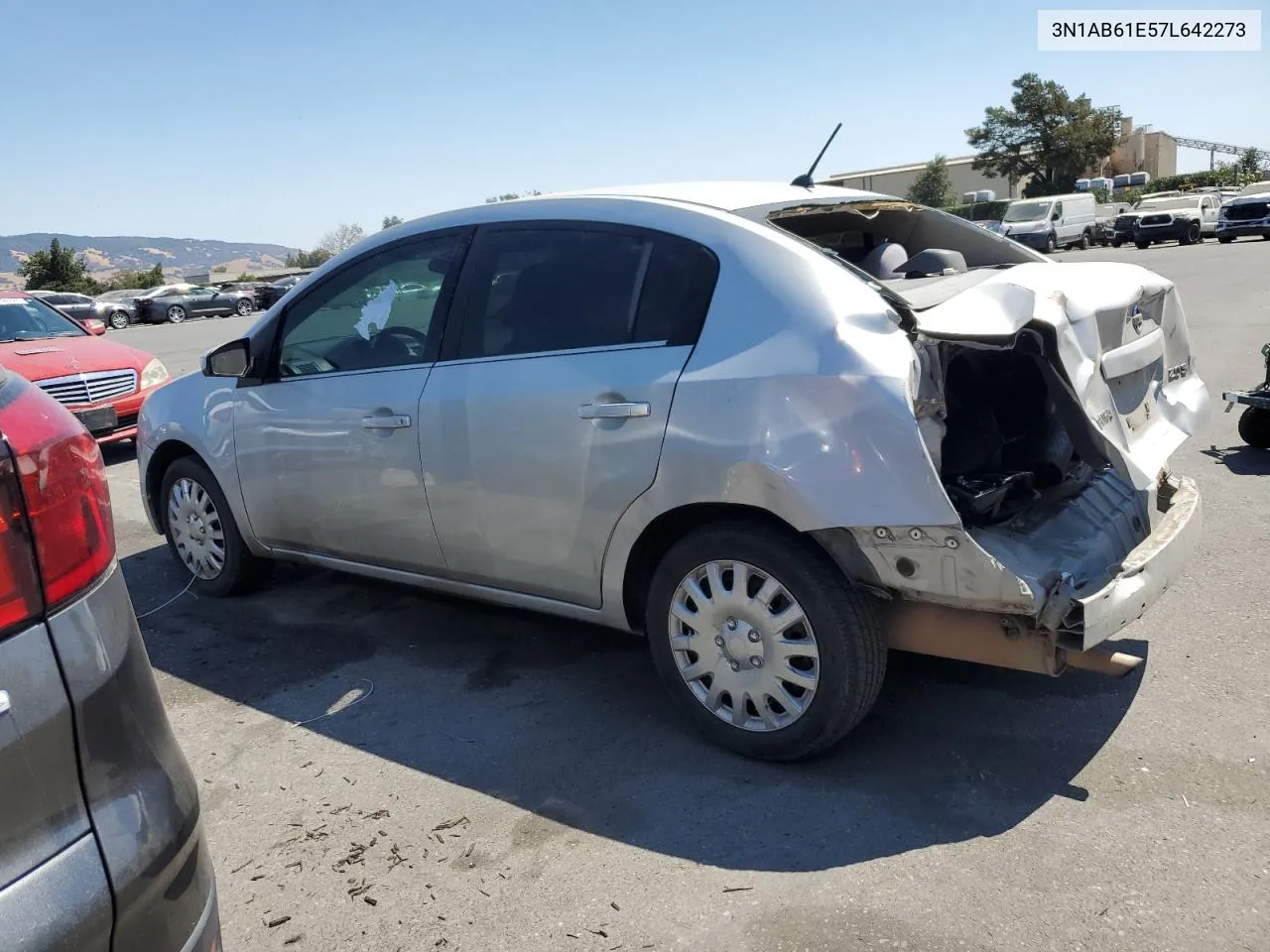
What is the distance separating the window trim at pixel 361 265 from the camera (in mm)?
4078

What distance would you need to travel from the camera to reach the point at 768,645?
3.27 metres

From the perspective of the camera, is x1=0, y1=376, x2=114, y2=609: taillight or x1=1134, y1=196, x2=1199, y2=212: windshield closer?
x1=0, y1=376, x2=114, y2=609: taillight

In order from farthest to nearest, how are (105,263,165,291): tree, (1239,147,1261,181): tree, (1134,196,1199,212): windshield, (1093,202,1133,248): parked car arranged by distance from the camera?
(1239,147,1261,181): tree
(105,263,165,291): tree
(1093,202,1133,248): parked car
(1134,196,1199,212): windshield

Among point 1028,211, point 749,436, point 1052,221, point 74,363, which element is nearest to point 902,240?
point 749,436

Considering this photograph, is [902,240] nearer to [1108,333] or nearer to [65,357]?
[1108,333]

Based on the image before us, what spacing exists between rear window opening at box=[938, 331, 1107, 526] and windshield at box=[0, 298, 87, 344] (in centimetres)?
Answer: 903

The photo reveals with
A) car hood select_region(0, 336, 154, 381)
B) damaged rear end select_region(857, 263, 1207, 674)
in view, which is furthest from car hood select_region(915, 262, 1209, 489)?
car hood select_region(0, 336, 154, 381)

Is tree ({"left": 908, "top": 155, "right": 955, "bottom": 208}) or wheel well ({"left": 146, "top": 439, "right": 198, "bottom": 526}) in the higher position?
tree ({"left": 908, "top": 155, "right": 955, "bottom": 208})

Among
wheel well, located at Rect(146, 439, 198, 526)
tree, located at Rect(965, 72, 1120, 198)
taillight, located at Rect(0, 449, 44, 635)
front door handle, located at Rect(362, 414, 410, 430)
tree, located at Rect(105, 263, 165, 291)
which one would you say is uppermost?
tree, located at Rect(965, 72, 1120, 198)

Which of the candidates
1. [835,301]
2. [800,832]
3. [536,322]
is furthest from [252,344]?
[800,832]

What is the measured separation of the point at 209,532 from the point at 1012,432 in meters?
3.84

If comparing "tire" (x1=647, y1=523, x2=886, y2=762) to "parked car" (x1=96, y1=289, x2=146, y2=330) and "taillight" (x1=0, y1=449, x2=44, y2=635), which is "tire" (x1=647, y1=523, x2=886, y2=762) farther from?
"parked car" (x1=96, y1=289, x2=146, y2=330)

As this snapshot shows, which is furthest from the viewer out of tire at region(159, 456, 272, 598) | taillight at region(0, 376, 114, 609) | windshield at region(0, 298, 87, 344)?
windshield at region(0, 298, 87, 344)

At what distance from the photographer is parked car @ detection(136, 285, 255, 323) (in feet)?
133
